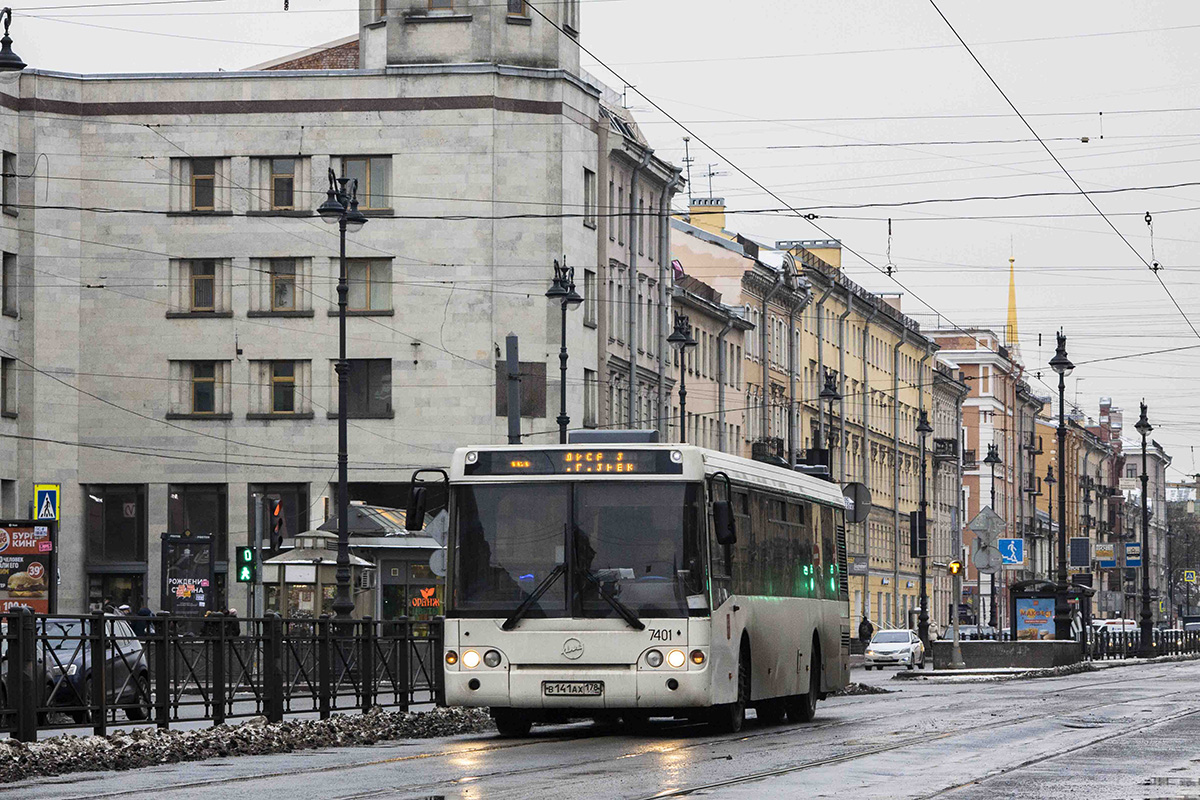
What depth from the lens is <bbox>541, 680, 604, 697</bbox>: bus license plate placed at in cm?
2070

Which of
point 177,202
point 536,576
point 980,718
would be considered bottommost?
point 980,718

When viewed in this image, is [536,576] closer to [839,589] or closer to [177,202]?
[839,589]

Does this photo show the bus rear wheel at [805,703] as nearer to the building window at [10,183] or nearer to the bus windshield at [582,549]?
the bus windshield at [582,549]

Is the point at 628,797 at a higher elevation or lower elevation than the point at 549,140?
lower

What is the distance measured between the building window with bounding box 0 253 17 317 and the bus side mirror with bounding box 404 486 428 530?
1763 inches

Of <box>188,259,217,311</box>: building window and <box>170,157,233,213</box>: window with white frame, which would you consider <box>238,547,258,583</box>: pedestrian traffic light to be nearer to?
<box>188,259,217,311</box>: building window

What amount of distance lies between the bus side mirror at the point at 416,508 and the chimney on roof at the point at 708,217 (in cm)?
7170

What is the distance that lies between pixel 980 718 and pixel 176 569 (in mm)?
20763

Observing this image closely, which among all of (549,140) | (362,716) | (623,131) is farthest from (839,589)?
(623,131)

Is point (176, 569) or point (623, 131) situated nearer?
point (176, 569)

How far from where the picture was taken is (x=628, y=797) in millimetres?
14031

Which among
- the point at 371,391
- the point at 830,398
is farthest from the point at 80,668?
the point at 830,398

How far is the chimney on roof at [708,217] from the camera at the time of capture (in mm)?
93250

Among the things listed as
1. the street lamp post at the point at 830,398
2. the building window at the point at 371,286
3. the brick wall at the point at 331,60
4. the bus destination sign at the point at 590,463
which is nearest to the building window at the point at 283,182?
the building window at the point at 371,286
